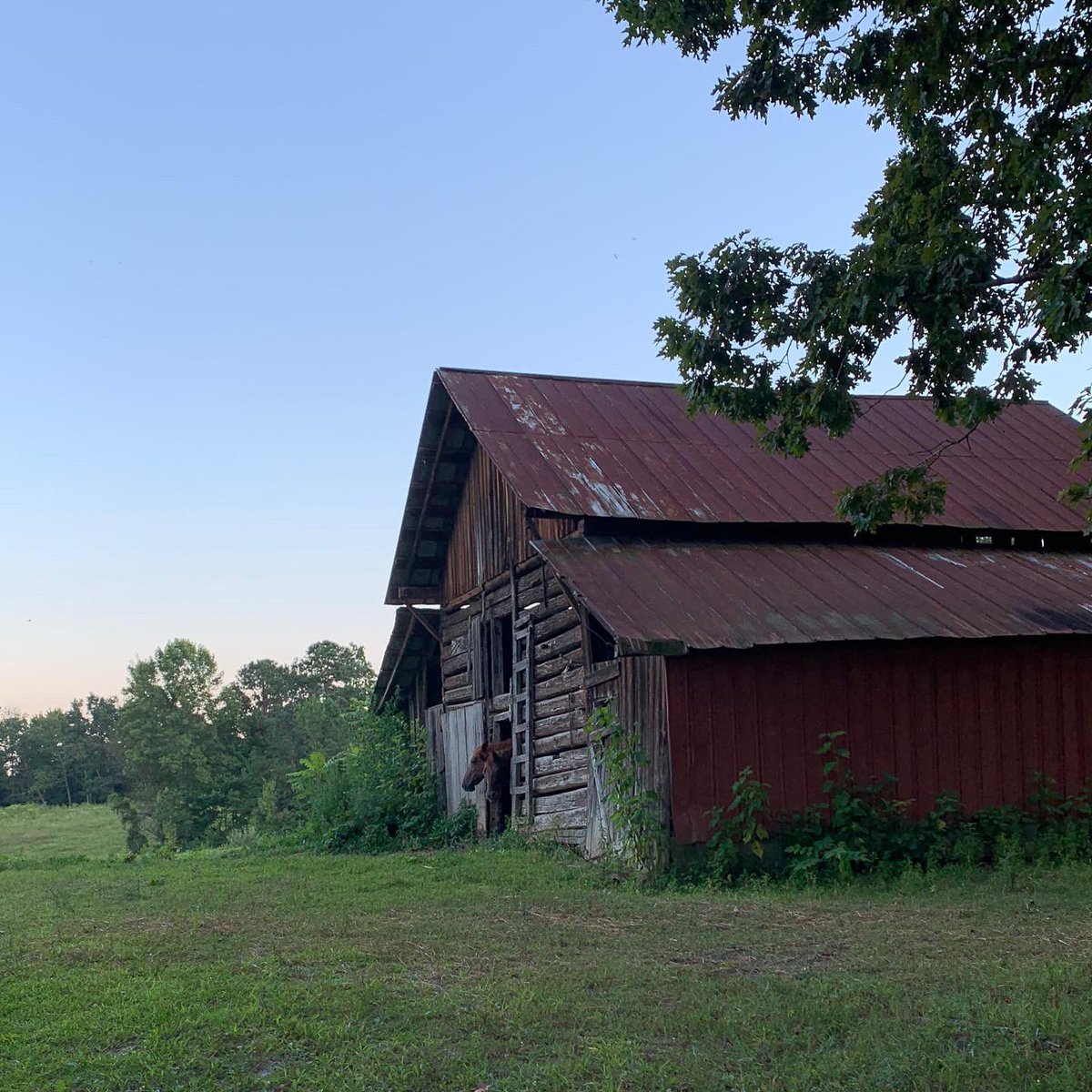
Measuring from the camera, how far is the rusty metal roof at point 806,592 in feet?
40.0

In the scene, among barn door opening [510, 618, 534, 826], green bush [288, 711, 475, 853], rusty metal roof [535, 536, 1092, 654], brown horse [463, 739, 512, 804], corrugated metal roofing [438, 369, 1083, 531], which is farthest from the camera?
green bush [288, 711, 475, 853]

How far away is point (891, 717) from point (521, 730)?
19.0 ft

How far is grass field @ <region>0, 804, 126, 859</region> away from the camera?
30812mm

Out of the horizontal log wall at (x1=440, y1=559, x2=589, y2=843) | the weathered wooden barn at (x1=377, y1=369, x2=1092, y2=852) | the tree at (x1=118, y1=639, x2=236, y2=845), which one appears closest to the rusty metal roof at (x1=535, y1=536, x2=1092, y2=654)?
the weathered wooden barn at (x1=377, y1=369, x2=1092, y2=852)

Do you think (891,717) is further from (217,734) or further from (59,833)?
(217,734)

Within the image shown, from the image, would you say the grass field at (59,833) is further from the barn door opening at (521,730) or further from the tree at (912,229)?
→ the tree at (912,229)

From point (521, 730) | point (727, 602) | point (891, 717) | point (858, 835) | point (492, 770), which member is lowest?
point (858, 835)

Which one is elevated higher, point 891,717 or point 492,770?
point 891,717

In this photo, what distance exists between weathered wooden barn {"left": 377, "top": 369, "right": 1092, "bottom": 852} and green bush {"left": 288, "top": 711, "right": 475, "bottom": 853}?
67 centimetres

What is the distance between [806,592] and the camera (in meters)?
13.7

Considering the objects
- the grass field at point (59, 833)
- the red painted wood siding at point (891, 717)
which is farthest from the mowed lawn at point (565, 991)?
the grass field at point (59, 833)

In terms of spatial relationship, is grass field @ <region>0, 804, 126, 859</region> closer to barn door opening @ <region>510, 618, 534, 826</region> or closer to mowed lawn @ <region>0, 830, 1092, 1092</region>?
barn door opening @ <region>510, 618, 534, 826</region>

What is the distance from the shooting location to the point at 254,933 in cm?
948

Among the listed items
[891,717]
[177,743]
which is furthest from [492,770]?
[177,743]
